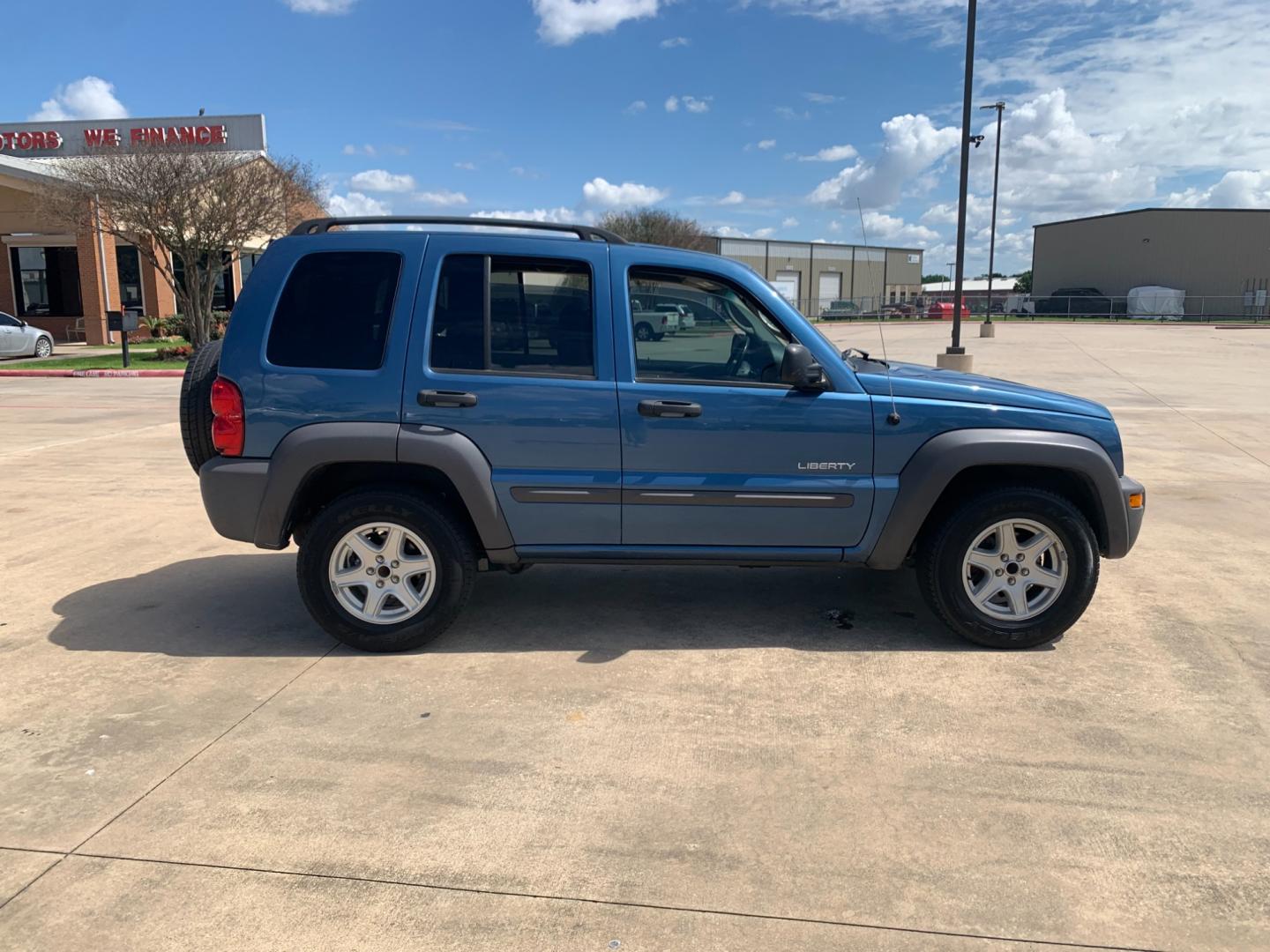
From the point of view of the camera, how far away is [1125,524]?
452 cm

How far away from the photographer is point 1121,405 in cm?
1456

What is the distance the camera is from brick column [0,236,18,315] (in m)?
32.4

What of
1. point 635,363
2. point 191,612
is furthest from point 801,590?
point 191,612

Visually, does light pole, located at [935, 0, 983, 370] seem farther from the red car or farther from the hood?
the red car

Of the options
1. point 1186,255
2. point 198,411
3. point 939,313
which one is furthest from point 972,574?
point 1186,255

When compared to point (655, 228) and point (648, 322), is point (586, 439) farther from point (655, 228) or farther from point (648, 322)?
point (655, 228)

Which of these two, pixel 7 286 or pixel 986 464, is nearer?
pixel 986 464

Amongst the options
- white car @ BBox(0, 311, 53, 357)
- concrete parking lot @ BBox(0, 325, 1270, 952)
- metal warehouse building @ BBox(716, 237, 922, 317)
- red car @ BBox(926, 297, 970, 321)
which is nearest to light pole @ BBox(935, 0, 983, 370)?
concrete parking lot @ BBox(0, 325, 1270, 952)

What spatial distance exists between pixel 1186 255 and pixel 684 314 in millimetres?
70621

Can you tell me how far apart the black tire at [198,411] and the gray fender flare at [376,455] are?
50 centimetres

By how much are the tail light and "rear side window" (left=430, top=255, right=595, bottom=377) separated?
3.06ft

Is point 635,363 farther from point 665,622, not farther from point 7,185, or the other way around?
point 7,185

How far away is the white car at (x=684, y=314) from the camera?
14.9ft

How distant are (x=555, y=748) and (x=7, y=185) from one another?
3495 centimetres
